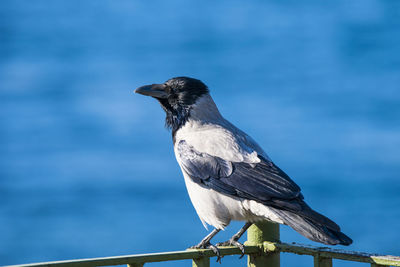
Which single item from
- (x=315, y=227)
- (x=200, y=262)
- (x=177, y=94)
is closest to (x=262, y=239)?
(x=315, y=227)

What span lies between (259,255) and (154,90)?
6.75 ft

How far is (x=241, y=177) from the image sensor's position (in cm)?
405

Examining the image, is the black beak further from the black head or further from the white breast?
the white breast

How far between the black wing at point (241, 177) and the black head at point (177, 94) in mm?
502

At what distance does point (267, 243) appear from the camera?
3609 millimetres

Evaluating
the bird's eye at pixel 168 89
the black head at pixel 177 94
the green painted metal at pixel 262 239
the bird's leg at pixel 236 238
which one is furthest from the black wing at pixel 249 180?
the bird's eye at pixel 168 89

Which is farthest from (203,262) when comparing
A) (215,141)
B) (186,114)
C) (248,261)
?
(186,114)

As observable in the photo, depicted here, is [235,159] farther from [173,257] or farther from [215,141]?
[173,257]

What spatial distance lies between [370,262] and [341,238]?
332 millimetres

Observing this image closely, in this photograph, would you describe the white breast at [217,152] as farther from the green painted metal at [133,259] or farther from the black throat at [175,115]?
the green painted metal at [133,259]

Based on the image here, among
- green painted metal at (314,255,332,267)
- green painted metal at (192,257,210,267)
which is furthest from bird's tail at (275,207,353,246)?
green painted metal at (192,257,210,267)

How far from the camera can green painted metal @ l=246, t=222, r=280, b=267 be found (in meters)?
3.59

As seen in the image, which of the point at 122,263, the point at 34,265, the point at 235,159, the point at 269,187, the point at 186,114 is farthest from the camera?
the point at 186,114

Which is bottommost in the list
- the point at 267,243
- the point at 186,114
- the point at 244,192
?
the point at 267,243
